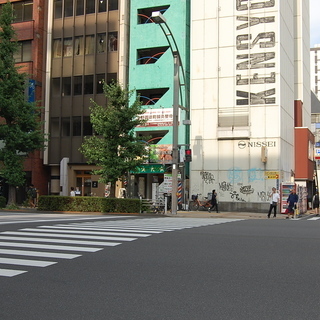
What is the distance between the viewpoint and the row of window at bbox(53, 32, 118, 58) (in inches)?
1377

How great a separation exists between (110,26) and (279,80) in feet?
46.6

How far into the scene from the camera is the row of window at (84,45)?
115 feet

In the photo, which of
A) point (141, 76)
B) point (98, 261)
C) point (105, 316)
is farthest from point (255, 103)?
point (105, 316)

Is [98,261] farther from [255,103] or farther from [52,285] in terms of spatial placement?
[255,103]

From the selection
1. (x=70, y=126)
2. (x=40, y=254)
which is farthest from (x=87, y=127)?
(x=40, y=254)

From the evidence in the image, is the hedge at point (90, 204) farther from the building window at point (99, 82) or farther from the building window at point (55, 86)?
the building window at point (55, 86)

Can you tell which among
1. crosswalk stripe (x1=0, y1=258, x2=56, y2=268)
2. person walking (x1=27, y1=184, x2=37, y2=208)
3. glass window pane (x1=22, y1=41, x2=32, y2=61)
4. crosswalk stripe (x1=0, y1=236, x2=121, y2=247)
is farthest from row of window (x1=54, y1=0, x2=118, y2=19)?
crosswalk stripe (x1=0, y1=258, x2=56, y2=268)

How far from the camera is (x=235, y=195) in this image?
1198 inches

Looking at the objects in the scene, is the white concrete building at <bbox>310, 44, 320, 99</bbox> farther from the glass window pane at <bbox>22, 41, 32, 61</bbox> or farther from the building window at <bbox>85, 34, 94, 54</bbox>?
the glass window pane at <bbox>22, 41, 32, 61</bbox>

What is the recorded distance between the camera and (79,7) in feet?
119

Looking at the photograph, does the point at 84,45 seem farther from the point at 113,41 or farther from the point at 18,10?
the point at 18,10

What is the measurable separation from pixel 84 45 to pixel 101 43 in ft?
5.00

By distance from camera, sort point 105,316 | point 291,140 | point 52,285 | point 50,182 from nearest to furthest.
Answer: point 105,316
point 52,285
point 291,140
point 50,182

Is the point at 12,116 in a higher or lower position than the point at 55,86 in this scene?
lower
